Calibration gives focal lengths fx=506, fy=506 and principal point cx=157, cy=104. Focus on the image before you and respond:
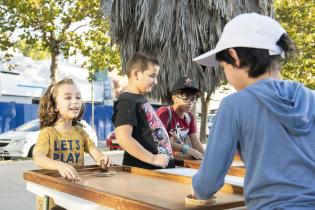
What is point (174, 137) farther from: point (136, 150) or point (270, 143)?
point (270, 143)

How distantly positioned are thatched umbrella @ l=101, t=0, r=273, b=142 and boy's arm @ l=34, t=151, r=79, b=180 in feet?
12.9

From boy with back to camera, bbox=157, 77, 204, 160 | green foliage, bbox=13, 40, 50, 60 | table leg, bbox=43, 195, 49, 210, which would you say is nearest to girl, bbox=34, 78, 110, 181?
table leg, bbox=43, 195, 49, 210

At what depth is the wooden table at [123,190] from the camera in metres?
2.14

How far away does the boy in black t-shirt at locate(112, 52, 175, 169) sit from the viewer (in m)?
3.29

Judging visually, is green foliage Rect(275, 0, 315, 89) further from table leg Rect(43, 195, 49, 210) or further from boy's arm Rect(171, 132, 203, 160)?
table leg Rect(43, 195, 49, 210)

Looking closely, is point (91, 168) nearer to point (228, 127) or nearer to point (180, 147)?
point (180, 147)

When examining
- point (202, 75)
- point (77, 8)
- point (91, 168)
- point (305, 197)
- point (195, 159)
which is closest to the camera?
point (305, 197)

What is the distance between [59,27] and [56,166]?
16504mm

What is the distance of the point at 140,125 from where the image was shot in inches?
138

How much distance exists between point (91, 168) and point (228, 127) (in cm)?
176

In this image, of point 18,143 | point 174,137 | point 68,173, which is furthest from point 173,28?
point 18,143

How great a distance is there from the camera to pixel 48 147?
3.44m

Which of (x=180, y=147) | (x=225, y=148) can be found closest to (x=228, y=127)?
(x=225, y=148)

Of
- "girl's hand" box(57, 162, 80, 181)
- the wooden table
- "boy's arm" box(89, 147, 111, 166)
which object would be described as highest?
"boy's arm" box(89, 147, 111, 166)
